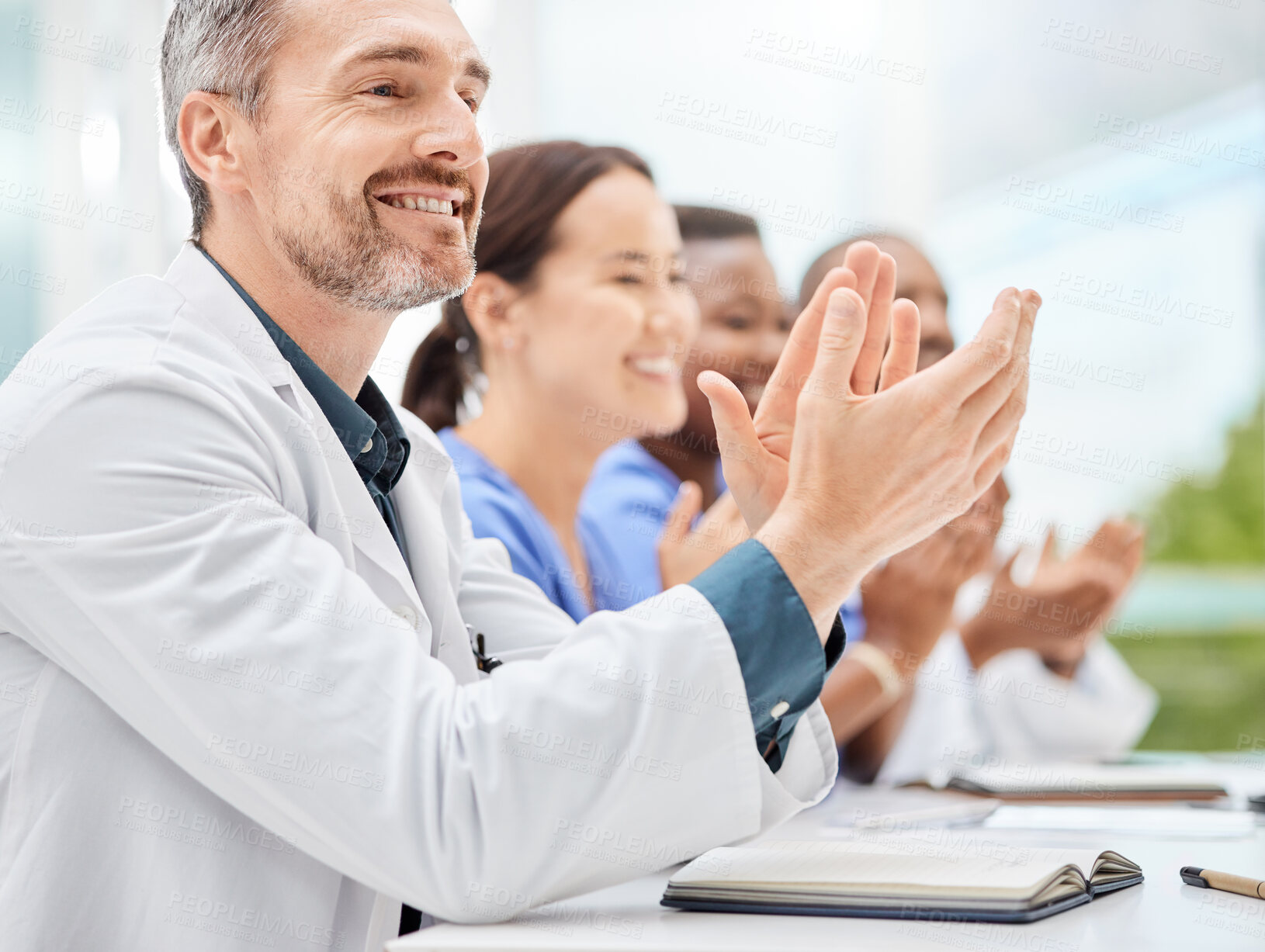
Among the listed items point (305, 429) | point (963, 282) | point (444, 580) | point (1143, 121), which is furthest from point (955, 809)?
point (1143, 121)

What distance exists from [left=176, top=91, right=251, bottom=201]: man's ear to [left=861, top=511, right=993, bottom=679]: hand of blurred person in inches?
45.5

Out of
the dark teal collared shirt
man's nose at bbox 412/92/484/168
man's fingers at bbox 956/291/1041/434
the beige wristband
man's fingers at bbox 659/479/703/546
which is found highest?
man's nose at bbox 412/92/484/168

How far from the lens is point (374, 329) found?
1.16 meters

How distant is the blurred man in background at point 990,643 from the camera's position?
189 cm

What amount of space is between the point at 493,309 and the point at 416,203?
82 cm

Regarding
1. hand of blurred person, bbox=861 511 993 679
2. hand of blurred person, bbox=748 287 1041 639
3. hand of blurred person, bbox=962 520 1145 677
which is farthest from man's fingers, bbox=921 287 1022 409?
hand of blurred person, bbox=962 520 1145 677

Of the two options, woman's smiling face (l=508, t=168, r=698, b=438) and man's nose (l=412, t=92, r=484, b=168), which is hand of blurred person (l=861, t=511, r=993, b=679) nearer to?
woman's smiling face (l=508, t=168, r=698, b=438)

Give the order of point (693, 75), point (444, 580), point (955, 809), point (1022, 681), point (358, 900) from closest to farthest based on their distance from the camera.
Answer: point (358, 900) → point (444, 580) → point (955, 809) → point (1022, 681) → point (693, 75)

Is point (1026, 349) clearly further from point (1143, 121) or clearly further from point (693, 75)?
point (1143, 121)

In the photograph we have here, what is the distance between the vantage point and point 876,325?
106cm

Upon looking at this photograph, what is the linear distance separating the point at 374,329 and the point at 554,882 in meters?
0.65

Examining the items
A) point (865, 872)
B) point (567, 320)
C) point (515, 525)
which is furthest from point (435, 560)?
point (567, 320)

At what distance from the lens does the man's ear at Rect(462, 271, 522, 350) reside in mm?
1938

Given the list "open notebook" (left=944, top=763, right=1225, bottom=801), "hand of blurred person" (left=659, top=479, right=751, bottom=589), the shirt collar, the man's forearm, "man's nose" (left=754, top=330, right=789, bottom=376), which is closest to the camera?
the man's forearm
